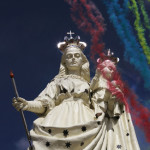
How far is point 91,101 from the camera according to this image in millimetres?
8539

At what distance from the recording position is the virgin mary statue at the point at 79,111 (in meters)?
6.91

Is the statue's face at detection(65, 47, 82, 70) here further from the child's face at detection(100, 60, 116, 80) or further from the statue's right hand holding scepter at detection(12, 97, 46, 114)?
the statue's right hand holding scepter at detection(12, 97, 46, 114)

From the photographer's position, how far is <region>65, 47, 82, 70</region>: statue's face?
9483 millimetres

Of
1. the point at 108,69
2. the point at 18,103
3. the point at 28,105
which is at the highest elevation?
the point at 108,69

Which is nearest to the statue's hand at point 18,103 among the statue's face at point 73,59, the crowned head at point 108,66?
the crowned head at point 108,66

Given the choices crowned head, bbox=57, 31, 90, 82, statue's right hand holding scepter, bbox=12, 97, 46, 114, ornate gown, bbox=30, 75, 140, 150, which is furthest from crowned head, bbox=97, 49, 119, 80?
statue's right hand holding scepter, bbox=12, 97, 46, 114

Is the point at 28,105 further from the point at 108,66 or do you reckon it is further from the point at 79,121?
the point at 108,66

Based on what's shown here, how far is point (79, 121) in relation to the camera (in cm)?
736

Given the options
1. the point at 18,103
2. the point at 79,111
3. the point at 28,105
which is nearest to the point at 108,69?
the point at 79,111

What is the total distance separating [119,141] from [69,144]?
123 cm

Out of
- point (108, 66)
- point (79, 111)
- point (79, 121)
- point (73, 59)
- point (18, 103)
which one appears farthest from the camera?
point (73, 59)

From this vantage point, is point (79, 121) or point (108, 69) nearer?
point (79, 121)

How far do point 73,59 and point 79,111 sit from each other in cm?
211

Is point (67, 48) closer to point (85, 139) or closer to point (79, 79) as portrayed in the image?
point (79, 79)
